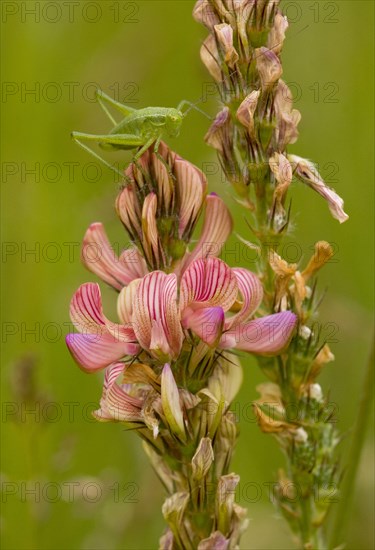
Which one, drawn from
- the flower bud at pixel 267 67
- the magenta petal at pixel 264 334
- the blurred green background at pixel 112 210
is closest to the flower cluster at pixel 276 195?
the flower bud at pixel 267 67

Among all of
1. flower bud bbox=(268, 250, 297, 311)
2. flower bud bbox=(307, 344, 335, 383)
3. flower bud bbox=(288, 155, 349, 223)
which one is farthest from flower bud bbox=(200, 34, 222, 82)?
flower bud bbox=(307, 344, 335, 383)

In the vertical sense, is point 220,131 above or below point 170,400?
above

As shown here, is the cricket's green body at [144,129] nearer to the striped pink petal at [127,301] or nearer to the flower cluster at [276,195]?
the flower cluster at [276,195]

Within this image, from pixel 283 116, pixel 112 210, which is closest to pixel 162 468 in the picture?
pixel 283 116

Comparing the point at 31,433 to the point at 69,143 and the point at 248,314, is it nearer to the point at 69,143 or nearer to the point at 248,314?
the point at 248,314

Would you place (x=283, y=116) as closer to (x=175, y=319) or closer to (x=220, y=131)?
(x=220, y=131)

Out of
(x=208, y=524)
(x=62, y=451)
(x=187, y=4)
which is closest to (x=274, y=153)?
(x=208, y=524)

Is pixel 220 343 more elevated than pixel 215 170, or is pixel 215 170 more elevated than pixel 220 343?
pixel 215 170
